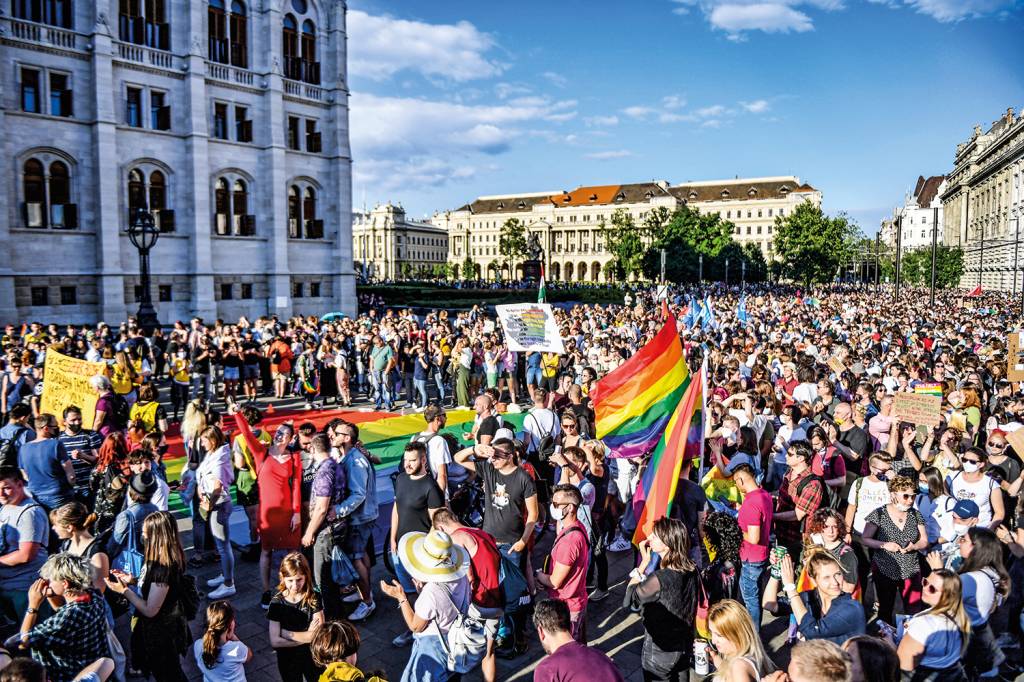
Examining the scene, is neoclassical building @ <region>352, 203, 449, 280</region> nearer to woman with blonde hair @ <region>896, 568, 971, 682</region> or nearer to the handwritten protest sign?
the handwritten protest sign

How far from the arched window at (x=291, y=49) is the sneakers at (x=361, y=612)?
3730cm

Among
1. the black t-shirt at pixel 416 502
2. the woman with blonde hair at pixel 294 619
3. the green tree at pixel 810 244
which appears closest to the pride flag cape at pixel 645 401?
the black t-shirt at pixel 416 502

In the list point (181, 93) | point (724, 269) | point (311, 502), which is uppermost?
point (181, 93)

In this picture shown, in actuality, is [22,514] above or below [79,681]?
above

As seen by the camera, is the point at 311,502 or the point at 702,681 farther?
the point at 311,502

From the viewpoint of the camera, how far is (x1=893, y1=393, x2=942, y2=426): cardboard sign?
9016 mm

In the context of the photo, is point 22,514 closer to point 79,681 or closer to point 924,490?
point 79,681

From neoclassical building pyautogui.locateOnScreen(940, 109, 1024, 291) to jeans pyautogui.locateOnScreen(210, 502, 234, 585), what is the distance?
62.0 m

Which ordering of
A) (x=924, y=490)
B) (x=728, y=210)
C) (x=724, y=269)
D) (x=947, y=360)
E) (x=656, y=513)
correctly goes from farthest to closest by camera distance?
(x=728, y=210)
(x=724, y=269)
(x=947, y=360)
(x=924, y=490)
(x=656, y=513)

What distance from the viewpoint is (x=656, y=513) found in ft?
21.0

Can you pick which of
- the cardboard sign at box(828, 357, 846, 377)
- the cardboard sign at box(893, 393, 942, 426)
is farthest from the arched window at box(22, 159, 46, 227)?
the cardboard sign at box(893, 393, 942, 426)

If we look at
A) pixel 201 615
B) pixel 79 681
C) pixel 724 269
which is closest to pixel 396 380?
pixel 201 615

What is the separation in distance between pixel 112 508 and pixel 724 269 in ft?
277

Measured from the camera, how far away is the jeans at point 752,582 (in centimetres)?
617
